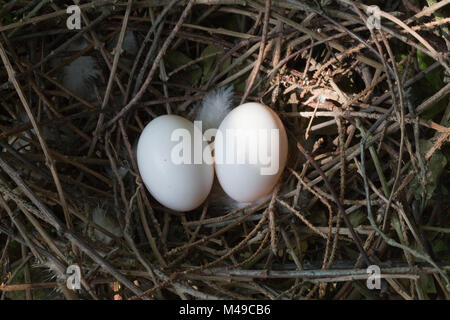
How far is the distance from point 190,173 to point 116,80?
0.36m

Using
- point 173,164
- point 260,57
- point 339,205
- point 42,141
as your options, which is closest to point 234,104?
point 260,57

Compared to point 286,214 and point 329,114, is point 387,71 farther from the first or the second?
point 286,214

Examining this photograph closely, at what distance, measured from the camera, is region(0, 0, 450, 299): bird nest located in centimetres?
121

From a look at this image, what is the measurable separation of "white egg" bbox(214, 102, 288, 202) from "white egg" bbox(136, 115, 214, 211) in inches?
2.3

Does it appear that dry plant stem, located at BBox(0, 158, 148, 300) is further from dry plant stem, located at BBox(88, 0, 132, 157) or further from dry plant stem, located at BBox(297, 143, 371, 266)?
dry plant stem, located at BBox(297, 143, 371, 266)

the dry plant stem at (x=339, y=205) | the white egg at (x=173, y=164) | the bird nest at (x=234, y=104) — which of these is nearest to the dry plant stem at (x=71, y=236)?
the bird nest at (x=234, y=104)

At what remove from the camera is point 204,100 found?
1.42m

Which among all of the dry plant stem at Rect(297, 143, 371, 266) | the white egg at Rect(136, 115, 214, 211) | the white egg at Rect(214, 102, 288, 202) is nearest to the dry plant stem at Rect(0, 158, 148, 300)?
the white egg at Rect(136, 115, 214, 211)

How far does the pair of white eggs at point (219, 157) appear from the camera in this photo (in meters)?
1.25

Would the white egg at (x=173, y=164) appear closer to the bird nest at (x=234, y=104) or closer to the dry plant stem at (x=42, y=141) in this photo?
the bird nest at (x=234, y=104)

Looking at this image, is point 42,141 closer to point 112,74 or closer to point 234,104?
point 112,74

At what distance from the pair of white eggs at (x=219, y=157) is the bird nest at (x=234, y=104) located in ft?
0.23

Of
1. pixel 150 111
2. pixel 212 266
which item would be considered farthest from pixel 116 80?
pixel 212 266

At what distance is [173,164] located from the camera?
128 cm
